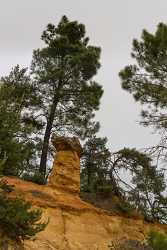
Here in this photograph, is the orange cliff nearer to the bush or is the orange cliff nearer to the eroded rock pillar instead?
the eroded rock pillar

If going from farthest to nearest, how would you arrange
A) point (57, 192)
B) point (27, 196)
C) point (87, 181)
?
1. point (87, 181)
2. point (57, 192)
3. point (27, 196)

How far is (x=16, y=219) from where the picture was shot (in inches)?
629

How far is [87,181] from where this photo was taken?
98.7ft

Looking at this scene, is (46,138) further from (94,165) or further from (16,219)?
(16,219)

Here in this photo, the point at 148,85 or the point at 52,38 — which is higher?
the point at 52,38

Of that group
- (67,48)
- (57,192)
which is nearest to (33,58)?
(67,48)

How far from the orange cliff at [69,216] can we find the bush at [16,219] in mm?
1321

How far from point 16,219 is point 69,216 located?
6.24 m

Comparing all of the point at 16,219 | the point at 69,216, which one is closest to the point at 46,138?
the point at 69,216

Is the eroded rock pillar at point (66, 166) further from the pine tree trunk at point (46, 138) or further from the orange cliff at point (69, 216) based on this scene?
the pine tree trunk at point (46, 138)

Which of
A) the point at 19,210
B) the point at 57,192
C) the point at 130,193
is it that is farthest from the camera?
the point at 130,193

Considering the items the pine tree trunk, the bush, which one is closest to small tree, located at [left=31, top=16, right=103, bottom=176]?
the pine tree trunk

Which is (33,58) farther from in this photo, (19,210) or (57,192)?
(19,210)

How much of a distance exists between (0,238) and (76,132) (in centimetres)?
1515
